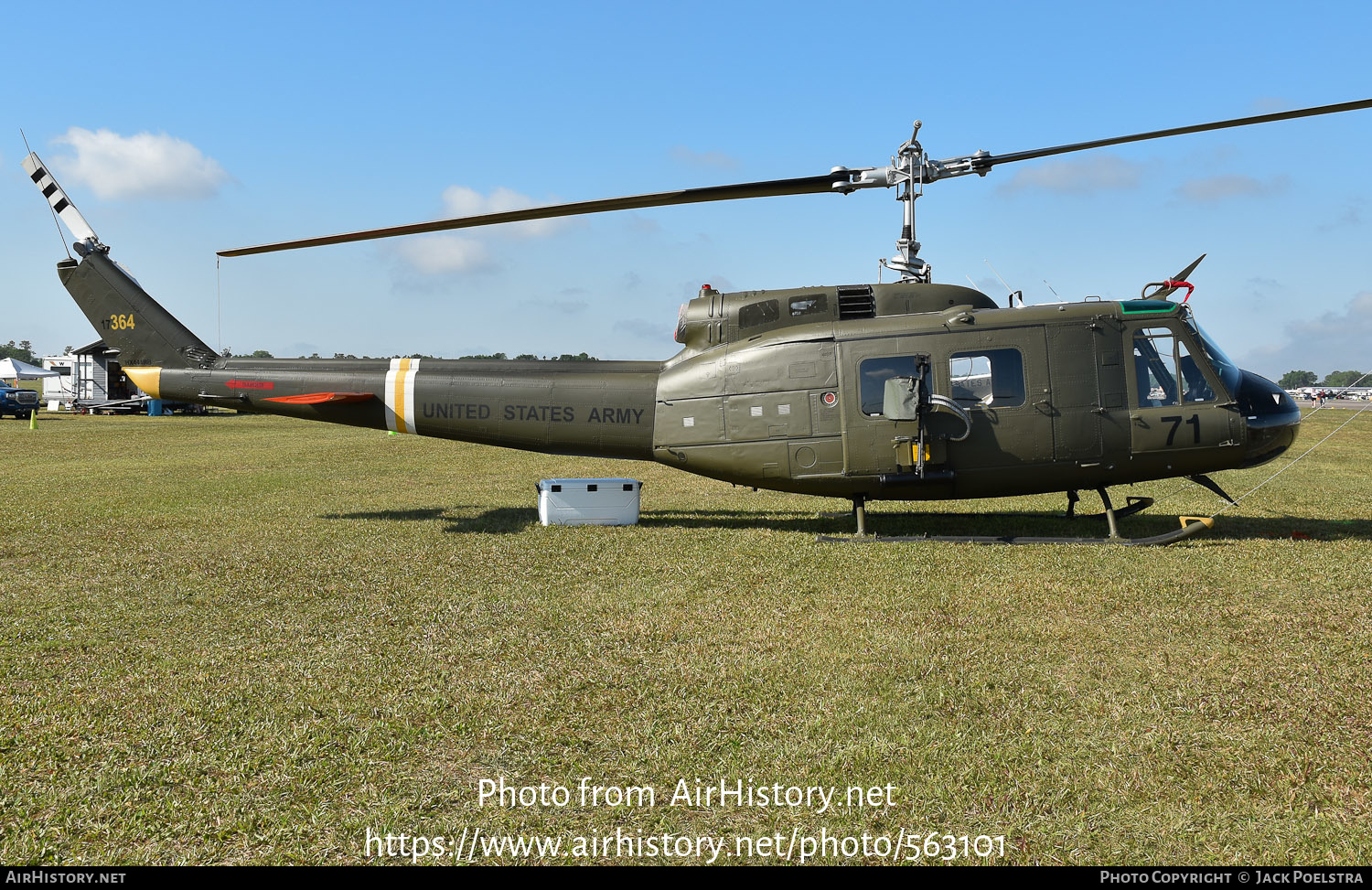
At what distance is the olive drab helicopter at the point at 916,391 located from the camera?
9742 millimetres

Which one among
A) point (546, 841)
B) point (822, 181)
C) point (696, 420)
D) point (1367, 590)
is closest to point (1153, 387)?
point (1367, 590)

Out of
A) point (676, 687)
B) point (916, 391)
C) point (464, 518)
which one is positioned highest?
point (916, 391)

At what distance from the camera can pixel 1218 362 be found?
10016 millimetres

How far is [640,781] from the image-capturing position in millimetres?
4332

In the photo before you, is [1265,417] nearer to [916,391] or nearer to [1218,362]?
[1218,362]

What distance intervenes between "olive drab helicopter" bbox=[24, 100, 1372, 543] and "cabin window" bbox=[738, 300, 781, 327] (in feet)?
0.05

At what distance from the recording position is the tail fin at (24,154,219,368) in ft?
41.3

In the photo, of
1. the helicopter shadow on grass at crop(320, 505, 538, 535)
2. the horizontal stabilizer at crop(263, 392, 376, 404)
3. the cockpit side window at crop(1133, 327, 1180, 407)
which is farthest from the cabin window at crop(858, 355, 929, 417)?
the horizontal stabilizer at crop(263, 392, 376, 404)

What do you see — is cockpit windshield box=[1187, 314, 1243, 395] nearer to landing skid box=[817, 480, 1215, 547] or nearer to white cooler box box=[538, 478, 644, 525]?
landing skid box=[817, 480, 1215, 547]

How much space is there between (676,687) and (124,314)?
1150cm

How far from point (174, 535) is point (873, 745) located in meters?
9.96

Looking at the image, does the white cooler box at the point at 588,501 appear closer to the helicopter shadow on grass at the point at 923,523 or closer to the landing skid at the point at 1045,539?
the helicopter shadow on grass at the point at 923,523

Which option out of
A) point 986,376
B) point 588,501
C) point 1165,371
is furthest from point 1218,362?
point 588,501

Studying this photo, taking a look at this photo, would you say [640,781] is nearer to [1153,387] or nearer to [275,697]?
[275,697]
